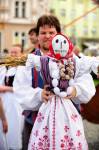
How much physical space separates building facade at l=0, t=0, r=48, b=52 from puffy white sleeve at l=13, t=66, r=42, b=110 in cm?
4517

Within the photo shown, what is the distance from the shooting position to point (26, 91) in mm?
4191

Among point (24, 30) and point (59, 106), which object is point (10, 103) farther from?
point (24, 30)

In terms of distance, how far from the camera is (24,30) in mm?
50906

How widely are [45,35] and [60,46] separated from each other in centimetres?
35

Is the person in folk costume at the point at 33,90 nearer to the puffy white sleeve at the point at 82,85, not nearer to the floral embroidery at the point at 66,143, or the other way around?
the puffy white sleeve at the point at 82,85

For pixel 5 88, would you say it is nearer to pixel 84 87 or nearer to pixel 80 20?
pixel 84 87

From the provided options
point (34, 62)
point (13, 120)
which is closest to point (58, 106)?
point (34, 62)

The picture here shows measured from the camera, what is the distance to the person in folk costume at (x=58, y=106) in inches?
161

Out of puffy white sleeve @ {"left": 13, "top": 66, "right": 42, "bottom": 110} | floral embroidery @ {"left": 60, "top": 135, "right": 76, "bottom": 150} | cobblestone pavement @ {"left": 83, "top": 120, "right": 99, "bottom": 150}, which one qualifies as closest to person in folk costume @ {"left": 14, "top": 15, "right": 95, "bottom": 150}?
puffy white sleeve @ {"left": 13, "top": 66, "right": 42, "bottom": 110}

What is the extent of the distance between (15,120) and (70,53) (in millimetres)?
2142

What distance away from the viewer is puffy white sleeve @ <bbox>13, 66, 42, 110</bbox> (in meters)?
4.17

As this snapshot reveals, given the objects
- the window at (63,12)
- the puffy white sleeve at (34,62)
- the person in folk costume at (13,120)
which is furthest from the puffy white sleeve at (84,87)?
the window at (63,12)

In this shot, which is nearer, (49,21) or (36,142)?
(36,142)

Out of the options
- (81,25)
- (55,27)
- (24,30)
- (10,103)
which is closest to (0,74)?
(10,103)
